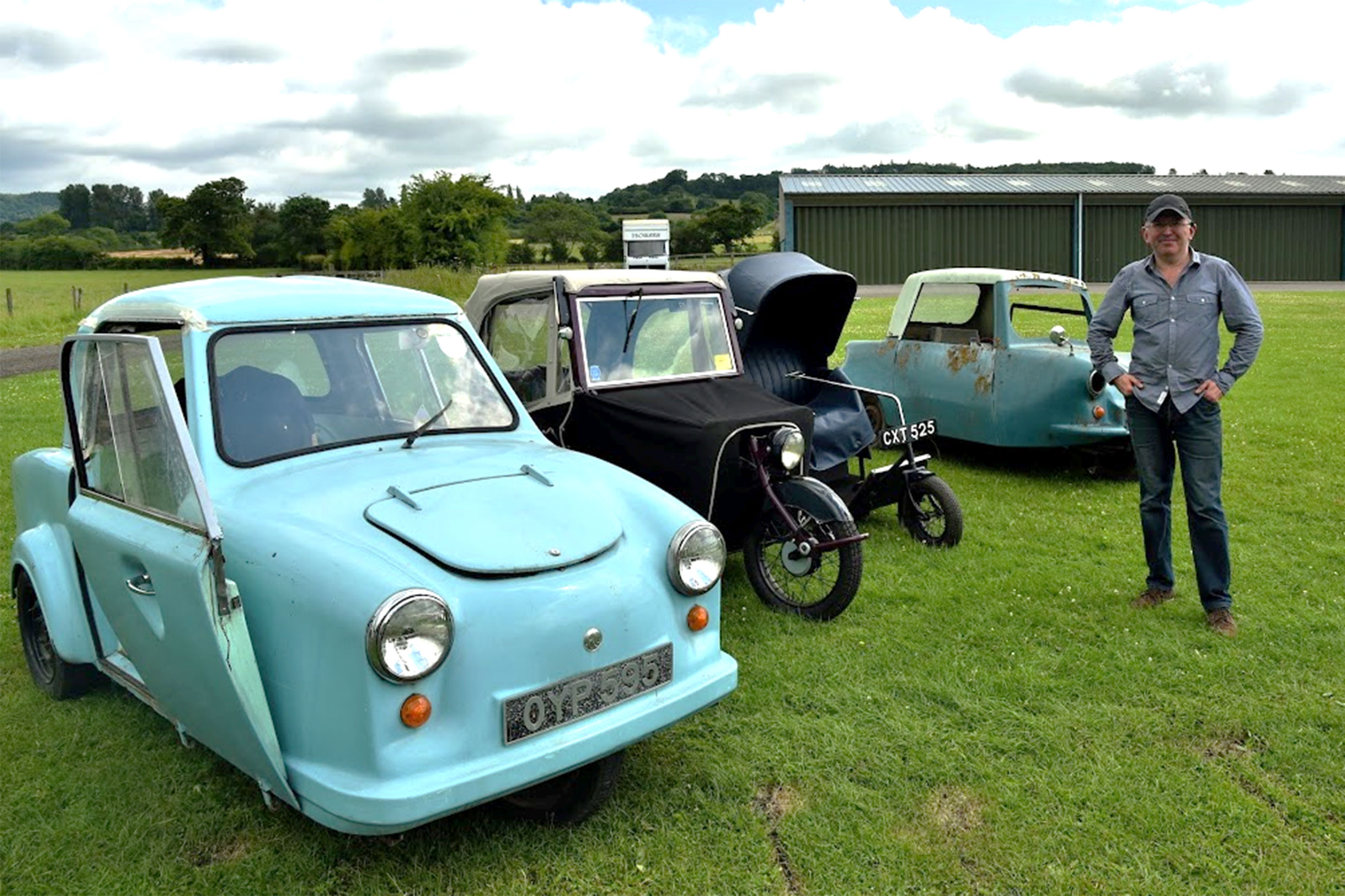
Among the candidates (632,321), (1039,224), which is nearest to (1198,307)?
(632,321)

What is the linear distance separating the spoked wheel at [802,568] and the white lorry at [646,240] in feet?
109

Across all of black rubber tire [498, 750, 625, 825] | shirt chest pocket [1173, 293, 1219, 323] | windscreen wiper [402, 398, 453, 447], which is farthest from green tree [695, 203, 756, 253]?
black rubber tire [498, 750, 625, 825]

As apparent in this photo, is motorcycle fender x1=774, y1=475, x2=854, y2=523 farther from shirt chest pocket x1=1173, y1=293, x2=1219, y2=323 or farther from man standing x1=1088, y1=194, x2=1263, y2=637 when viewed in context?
shirt chest pocket x1=1173, y1=293, x2=1219, y2=323

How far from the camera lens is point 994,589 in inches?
250

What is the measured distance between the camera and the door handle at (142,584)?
3.54 metres

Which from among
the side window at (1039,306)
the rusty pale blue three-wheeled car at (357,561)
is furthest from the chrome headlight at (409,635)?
the side window at (1039,306)

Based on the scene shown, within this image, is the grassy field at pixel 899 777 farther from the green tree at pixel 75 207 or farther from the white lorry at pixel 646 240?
the green tree at pixel 75 207

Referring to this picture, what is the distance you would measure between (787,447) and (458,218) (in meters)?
49.2

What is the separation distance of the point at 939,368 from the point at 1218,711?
5674 millimetres

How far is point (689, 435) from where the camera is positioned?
567 centimetres

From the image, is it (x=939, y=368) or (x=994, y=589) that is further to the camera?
(x=939, y=368)

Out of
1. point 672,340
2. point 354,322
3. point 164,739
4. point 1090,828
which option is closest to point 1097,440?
point 672,340

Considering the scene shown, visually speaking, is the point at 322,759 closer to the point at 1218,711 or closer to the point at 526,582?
the point at 526,582

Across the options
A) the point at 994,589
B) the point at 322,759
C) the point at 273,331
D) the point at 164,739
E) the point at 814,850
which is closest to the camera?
the point at 322,759
